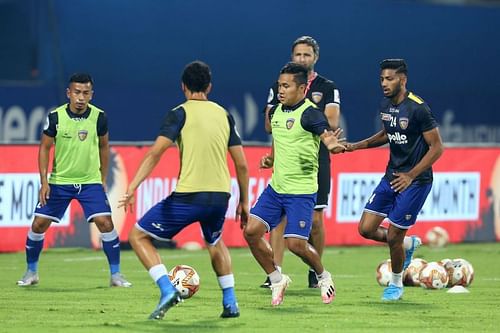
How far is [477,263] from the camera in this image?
18.7 metres

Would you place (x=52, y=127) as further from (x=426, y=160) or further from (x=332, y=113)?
(x=426, y=160)

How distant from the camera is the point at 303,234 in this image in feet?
41.9

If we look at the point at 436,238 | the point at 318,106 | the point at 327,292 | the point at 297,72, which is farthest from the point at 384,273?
the point at 436,238

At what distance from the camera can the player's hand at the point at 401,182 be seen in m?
13.1

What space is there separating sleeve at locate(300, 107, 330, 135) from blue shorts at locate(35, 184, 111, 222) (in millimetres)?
3021

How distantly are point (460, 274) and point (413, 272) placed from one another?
1.66 ft

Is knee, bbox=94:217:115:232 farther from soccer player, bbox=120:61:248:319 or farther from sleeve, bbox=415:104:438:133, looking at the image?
sleeve, bbox=415:104:438:133

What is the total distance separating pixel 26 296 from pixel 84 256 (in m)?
5.25

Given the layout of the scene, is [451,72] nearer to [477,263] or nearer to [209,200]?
[477,263]

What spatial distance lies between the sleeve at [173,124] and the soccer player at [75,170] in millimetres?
3684

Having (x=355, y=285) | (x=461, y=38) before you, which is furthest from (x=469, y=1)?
(x=355, y=285)

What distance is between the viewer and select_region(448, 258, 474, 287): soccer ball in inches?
581

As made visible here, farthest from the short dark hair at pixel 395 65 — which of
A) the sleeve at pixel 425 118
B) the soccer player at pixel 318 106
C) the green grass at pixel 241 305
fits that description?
the green grass at pixel 241 305

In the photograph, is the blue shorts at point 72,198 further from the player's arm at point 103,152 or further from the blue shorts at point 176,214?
the blue shorts at point 176,214
